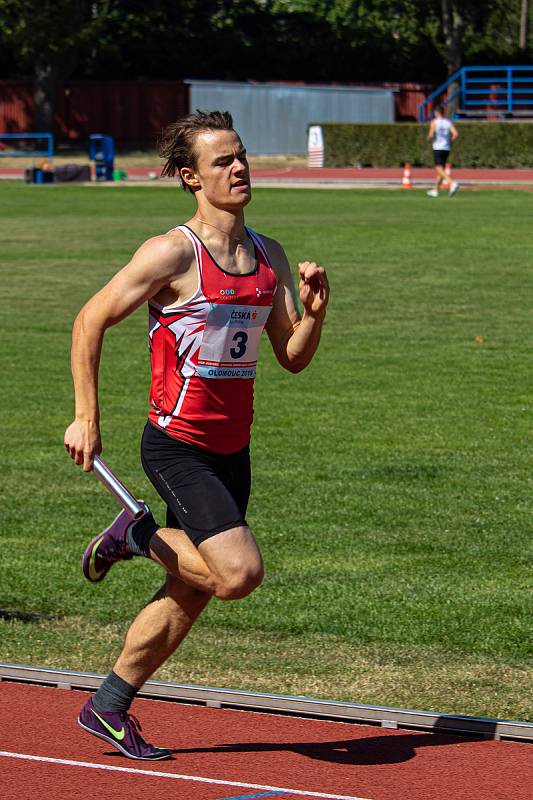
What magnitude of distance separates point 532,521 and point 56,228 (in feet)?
75.3

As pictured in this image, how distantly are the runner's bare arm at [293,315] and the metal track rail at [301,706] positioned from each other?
1.44m

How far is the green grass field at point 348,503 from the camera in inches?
280

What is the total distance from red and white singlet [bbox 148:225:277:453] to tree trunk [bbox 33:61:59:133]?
6082 centimetres

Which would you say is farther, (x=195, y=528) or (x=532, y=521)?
(x=532, y=521)

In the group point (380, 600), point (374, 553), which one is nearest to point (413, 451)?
point (374, 553)

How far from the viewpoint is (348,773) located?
544cm

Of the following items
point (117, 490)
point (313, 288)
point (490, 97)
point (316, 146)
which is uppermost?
point (490, 97)

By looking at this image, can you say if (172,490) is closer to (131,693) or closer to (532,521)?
(131,693)

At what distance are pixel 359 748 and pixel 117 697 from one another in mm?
967

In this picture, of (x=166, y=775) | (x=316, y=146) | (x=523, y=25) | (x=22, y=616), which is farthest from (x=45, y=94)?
(x=166, y=775)

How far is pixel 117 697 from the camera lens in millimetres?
5543

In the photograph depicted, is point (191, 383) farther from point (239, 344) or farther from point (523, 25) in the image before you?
point (523, 25)

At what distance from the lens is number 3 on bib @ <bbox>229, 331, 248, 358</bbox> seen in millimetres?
5457

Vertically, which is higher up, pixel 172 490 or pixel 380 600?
pixel 172 490
